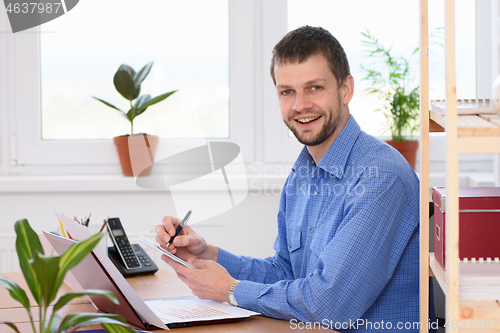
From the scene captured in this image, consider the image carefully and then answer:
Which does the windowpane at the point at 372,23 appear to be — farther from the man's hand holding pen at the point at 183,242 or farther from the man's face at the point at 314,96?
the man's hand holding pen at the point at 183,242

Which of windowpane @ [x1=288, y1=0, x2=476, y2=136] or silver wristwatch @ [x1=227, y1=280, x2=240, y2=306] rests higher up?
windowpane @ [x1=288, y1=0, x2=476, y2=136]

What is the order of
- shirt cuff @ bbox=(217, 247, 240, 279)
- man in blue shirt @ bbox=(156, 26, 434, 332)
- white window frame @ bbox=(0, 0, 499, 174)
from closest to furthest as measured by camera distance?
1. man in blue shirt @ bbox=(156, 26, 434, 332)
2. shirt cuff @ bbox=(217, 247, 240, 279)
3. white window frame @ bbox=(0, 0, 499, 174)

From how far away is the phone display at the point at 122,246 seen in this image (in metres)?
1.49

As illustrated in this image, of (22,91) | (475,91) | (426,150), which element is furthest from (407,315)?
(22,91)

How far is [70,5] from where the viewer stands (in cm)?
236

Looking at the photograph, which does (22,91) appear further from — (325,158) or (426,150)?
(426,150)

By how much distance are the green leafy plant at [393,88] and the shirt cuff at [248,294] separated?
1334 mm

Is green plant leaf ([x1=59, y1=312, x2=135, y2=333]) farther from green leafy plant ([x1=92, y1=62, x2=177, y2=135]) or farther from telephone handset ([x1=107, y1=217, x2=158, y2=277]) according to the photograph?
green leafy plant ([x1=92, y1=62, x2=177, y2=135])

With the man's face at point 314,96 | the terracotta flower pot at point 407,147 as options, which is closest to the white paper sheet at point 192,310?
the man's face at point 314,96

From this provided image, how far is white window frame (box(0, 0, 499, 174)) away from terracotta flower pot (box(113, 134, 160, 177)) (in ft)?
0.38

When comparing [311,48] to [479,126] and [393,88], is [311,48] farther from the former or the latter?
[393,88]

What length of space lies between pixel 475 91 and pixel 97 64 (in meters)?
1.83

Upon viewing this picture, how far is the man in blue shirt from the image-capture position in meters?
1.11

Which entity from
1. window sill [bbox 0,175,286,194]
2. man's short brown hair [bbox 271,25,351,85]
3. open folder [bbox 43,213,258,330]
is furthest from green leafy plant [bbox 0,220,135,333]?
window sill [bbox 0,175,286,194]
